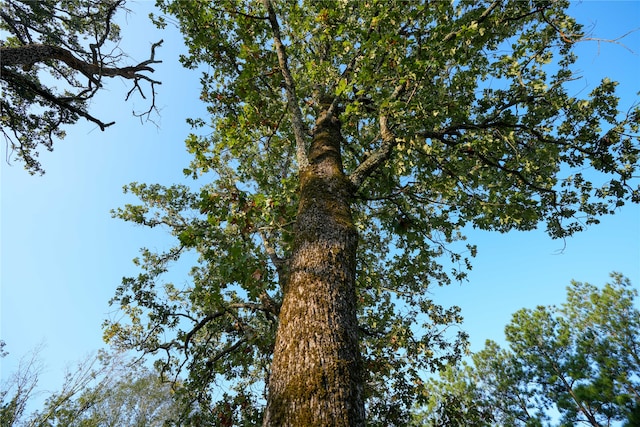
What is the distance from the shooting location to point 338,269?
296cm

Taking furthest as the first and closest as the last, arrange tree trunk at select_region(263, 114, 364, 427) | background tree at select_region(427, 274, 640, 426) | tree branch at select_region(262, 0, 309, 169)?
1. background tree at select_region(427, 274, 640, 426)
2. tree branch at select_region(262, 0, 309, 169)
3. tree trunk at select_region(263, 114, 364, 427)

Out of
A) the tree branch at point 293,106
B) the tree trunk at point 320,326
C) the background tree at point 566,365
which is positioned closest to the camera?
the tree trunk at point 320,326

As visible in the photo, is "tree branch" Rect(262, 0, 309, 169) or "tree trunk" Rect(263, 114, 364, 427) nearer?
"tree trunk" Rect(263, 114, 364, 427)

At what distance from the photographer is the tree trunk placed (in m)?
2.01

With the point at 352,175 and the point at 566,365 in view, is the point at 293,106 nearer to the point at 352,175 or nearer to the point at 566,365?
the point at 352,175

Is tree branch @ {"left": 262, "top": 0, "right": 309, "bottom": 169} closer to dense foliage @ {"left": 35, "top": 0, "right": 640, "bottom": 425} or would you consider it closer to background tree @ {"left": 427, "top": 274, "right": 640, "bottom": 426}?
dense foliage @ {"left": 35, "top": 0, "right": 640, "bottom": 425}

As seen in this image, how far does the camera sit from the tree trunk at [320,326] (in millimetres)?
2010

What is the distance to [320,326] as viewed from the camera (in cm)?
246

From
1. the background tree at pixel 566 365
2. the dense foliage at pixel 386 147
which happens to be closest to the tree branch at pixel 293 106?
the dense foliage at pixel 386 147

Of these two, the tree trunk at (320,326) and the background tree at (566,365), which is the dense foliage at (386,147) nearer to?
the tree trunk at (320,326)

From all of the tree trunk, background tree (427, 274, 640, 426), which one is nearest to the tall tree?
the tree trunk

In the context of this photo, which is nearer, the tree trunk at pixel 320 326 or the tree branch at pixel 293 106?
the tree trunk at pixel 320 326

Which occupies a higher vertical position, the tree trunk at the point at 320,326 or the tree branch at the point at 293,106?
the tree branch at the point at 293,106

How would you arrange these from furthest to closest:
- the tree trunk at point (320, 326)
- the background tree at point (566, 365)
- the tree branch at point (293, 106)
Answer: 1. the background tree at point (566, 365)
2. the tree branch at point (293, 106)
3. the tree trunk at point (320, 326)
